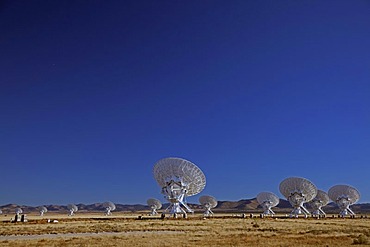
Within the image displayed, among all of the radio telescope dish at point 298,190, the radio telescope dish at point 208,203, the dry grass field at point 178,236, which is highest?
the radio telescope dish at point 208,203

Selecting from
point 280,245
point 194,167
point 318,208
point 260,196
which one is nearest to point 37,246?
point 280,245

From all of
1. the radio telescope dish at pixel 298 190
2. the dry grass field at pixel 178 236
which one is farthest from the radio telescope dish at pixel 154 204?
the dry grass field at pixel 178 236

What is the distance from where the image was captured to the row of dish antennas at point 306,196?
264 feet

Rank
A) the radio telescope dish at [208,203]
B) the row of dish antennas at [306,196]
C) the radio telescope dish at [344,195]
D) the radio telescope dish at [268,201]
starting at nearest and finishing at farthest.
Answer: the row of dish antennas at [306,196], the radio telescope dish at [344,195], the radio telescope dish at [268,201], the radio telescope dish at [208,203]

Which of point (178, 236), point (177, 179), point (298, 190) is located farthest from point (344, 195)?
point (178, 236)

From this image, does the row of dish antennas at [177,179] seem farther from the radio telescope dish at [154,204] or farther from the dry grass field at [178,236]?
the radio telescope dish at [154,204]

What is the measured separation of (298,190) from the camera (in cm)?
8162

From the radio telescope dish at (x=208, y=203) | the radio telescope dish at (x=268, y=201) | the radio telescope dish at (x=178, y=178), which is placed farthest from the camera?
the radio telescope dish at (x=208, y=203)

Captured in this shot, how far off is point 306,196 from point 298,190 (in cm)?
217

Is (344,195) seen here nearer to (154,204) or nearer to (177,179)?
(177,179)

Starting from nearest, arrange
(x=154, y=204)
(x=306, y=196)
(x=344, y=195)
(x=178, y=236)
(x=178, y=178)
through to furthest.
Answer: (x=178, y=236)
(x=178, y=178)
(x=306, y=196)
(x=344, y=195)
(x=154, y=204)

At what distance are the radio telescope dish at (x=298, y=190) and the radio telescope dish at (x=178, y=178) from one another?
24698 mm

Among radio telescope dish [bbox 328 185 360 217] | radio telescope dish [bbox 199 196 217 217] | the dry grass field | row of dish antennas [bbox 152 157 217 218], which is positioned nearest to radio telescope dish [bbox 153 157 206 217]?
row of dish antennas [bbox 152 157 217 218]

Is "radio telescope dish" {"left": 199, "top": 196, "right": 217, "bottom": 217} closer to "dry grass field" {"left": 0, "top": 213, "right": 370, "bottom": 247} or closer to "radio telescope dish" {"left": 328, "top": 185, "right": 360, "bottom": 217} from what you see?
"radio telescope dish" {"left": 328, "top": 185, "right": 360, "bottom": 217}
